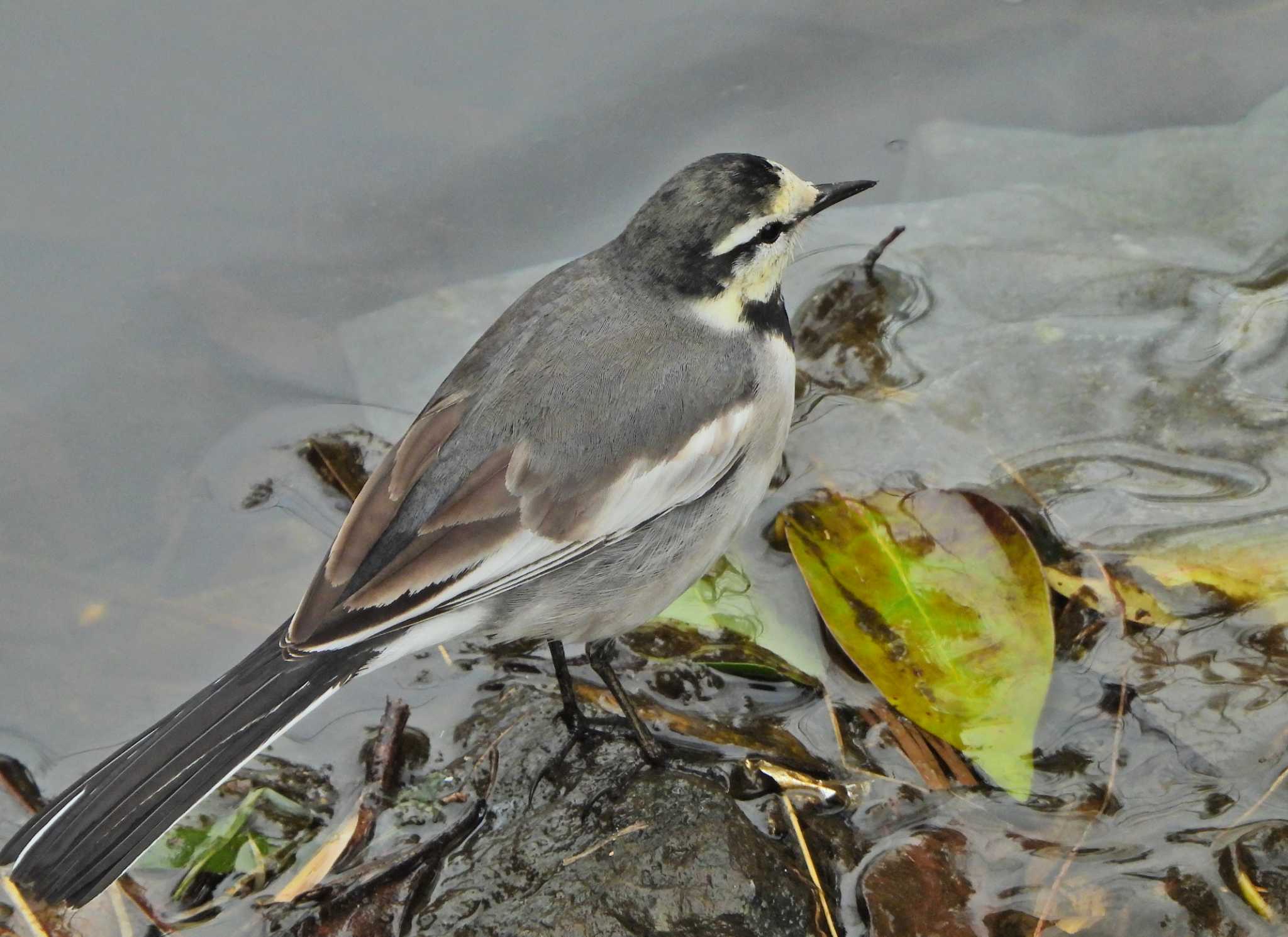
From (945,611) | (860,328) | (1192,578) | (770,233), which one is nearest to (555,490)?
(770,233)

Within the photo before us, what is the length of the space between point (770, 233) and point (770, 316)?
31 centimetres

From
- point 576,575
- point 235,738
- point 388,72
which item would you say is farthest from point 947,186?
point 235,738

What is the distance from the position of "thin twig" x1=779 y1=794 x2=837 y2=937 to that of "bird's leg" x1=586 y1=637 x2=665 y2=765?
0.47m

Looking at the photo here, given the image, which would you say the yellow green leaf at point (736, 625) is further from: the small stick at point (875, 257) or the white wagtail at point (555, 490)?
the small stick at point (875, 257)

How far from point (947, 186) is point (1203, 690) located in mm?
3099

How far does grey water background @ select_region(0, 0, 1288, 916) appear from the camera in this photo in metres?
5.86

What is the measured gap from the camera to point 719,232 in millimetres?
5051

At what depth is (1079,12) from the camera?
7.57 metres

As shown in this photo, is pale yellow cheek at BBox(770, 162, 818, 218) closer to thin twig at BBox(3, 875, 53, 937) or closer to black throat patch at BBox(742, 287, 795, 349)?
black throat patch at BBox(742, 287, 795, 349)

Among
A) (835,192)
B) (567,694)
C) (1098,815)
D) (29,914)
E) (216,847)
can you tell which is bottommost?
(1098,815)

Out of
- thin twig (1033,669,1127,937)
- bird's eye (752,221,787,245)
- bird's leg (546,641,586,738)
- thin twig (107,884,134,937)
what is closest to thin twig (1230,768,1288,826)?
thin twig (1033,669,1127,937)

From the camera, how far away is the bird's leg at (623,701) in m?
4.93

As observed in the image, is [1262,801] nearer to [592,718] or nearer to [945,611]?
[945,611]

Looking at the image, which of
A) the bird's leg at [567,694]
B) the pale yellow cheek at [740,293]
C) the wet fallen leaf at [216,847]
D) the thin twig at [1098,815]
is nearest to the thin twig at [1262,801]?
the thin twig at [1098,815]
